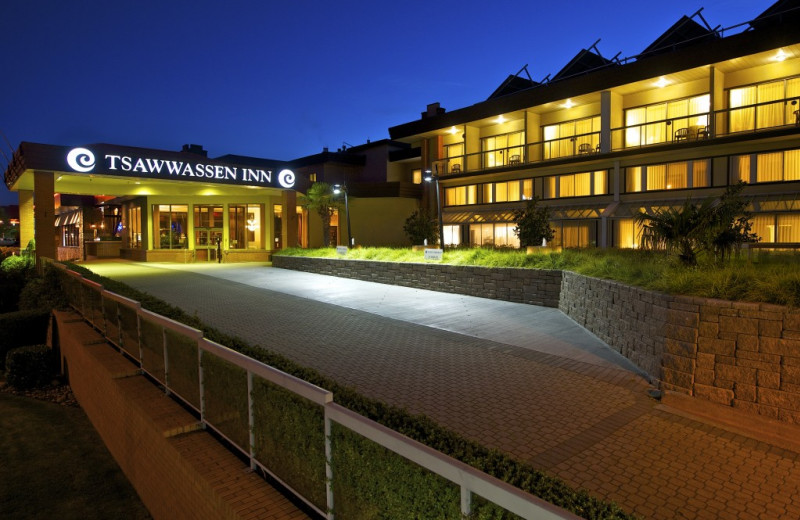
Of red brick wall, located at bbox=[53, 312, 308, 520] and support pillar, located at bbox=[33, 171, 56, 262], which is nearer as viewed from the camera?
red brick wall, located at bbox=[53, 312, 308, 520]

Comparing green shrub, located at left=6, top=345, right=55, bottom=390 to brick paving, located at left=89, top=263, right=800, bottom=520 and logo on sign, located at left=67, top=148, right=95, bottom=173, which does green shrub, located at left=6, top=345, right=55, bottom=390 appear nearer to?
brick paving, located at left=89, top=263, right=800, bottom=520

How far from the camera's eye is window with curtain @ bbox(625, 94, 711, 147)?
77.9ft

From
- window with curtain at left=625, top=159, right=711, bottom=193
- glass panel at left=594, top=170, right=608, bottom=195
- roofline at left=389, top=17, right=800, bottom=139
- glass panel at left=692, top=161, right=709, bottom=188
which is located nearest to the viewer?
roofline at left=389, top=17, right=800, bottom=139

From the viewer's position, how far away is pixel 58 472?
23.6ft

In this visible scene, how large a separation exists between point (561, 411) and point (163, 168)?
67.6 ft

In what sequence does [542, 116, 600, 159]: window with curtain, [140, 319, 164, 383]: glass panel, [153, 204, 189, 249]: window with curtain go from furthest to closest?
[153, 204, 189, 249]: window with curtain < [542, 116, 600, 159]: window with curtain < [140, 319, 164, 383]: glass panel

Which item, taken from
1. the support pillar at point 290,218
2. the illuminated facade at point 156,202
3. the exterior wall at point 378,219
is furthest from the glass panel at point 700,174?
the support pillar at point 290,218

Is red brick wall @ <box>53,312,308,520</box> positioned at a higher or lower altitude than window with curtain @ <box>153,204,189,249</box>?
lower

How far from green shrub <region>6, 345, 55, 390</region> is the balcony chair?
25783 mm

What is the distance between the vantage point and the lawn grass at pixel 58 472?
244 inches

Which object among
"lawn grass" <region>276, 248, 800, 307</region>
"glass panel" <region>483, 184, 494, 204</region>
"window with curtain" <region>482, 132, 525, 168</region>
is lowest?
"lawn grass" <region>276, 248, 800, 307</region>

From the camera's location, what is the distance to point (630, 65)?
2462 cm

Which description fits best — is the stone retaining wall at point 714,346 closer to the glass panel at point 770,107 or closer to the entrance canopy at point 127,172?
the glass panel at point 770,107

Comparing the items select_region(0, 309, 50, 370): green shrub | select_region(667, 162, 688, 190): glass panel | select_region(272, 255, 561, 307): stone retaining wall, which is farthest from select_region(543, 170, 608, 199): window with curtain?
select_region(0, 309, 50, 370): green shrub
